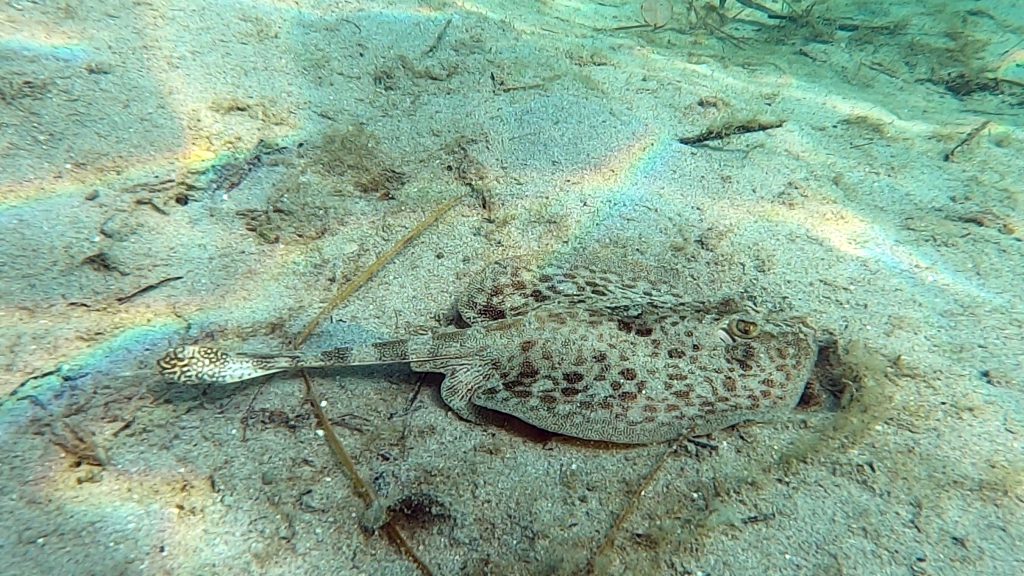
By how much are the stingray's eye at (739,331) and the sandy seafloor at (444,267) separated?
576mm

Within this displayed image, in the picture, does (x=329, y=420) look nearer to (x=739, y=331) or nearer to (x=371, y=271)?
(x=371, y=271)

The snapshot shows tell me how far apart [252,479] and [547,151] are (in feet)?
12.7

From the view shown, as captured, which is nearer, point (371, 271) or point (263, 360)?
point (263, 360)

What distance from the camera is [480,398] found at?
3.35 metres

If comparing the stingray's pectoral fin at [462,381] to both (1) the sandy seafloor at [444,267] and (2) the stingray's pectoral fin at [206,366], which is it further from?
(2) the stingray's pectoral fin at [206,366]

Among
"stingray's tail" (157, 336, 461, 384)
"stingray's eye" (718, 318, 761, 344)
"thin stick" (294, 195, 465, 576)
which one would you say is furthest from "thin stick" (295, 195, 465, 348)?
"stingray's eye" (718, 318, 761, 344)

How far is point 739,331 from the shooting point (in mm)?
3377

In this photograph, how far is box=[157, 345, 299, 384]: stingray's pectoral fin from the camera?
313 centimetres

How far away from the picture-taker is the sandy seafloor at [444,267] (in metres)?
2.82

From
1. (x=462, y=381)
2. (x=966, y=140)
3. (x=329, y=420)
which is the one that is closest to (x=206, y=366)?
(x=329, y=420)

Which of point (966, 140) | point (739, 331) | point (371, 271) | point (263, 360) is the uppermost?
point (966, 140)

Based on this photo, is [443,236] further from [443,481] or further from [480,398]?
[443,481]

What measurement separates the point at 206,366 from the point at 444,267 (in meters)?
1.86

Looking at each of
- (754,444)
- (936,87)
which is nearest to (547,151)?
(754,444)
